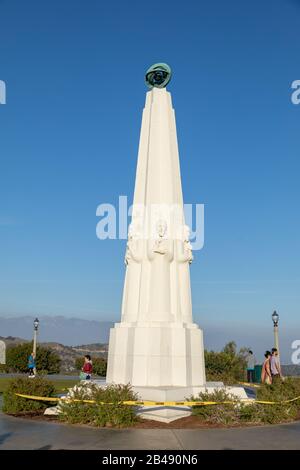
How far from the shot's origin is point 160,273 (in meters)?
13.7

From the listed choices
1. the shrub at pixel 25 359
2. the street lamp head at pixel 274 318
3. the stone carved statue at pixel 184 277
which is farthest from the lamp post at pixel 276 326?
the shrub at pixel 25 359

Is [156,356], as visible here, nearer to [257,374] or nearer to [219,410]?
[219,410]

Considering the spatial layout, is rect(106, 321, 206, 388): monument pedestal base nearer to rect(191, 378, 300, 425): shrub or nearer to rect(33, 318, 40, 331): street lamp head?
rect(191, 378, 300, 425): shrub

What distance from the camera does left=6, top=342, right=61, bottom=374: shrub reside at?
3047 cm

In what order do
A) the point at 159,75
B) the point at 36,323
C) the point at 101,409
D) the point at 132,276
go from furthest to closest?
the point at 36,323, the point at 159,75, the point at 132,276, the point at 101,409

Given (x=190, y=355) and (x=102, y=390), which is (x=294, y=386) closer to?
(x=190, y=355)

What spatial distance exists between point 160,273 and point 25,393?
537 cm

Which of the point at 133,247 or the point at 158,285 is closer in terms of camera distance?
the point at 158,285

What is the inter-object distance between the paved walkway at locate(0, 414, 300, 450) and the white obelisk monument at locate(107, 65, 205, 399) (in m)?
2.62

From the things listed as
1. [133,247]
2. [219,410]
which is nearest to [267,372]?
[219,410]

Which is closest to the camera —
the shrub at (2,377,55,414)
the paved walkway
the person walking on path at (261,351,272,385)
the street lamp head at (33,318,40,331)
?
the paved walkway

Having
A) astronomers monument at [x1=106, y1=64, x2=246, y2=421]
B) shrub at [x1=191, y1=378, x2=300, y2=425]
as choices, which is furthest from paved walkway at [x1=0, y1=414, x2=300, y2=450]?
astronomers monument at [x1=106, y1=64, x2=246, y2=421]

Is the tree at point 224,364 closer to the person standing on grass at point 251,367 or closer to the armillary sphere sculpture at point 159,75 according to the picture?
the person standing on grass at point 251,367
